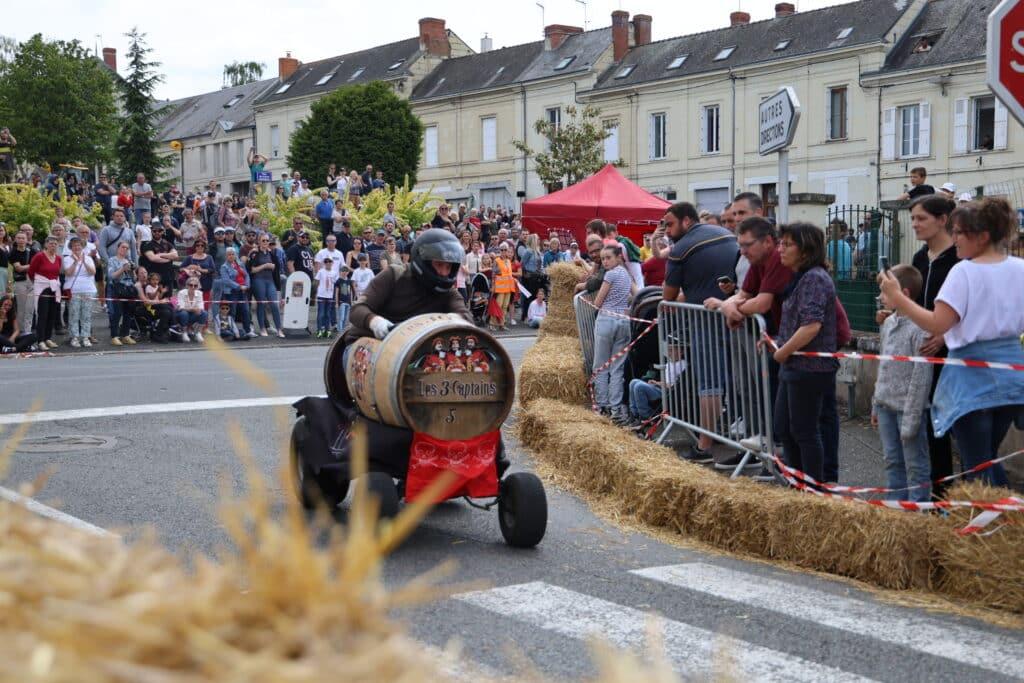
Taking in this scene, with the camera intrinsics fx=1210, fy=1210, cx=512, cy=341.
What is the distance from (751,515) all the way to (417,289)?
97.8 inches

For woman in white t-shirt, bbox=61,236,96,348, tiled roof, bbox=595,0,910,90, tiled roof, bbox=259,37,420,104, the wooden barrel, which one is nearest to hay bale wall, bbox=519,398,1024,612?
the wooden barrel

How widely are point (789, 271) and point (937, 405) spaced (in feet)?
6.51

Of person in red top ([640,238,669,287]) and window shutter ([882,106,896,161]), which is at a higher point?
window shutter ([882,106,896,161])

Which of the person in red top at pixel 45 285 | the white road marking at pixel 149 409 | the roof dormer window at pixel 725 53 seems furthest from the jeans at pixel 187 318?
the roof dormer window at pixel 725 53

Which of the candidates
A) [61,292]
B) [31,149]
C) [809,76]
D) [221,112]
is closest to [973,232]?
[61,292]

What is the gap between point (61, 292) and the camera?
21.4 meters

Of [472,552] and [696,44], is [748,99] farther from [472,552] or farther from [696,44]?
[472,552]

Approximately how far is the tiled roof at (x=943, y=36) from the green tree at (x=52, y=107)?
44.3 metres

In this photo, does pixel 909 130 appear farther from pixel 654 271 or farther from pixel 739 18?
pixel 654 271

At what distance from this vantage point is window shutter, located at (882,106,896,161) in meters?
48.7

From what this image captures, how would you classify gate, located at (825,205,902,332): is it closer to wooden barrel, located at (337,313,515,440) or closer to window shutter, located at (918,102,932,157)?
wooden barrel, located at (337,313,515,440)

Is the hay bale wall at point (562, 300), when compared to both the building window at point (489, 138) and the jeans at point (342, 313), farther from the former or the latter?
the building window at point (489, 138)

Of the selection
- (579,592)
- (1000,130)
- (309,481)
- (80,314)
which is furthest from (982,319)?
(1000,130)

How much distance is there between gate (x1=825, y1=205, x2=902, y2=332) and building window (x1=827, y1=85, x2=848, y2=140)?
3957 cm
